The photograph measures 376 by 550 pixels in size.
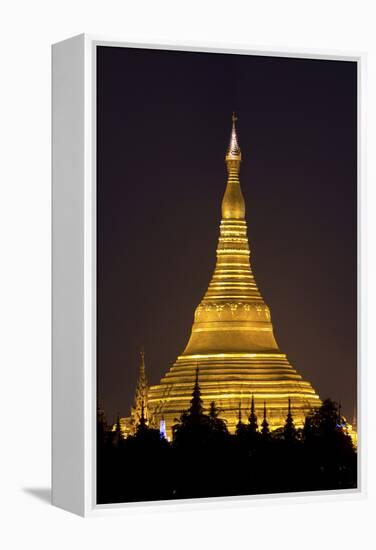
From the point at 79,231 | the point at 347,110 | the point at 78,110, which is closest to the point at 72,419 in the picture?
the point at 79,231

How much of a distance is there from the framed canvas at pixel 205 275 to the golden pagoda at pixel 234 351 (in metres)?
0.01

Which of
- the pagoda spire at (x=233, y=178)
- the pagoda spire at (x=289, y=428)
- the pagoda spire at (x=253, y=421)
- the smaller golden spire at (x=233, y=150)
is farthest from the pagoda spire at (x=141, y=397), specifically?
the smaller golden spire at (x=233, y=150)

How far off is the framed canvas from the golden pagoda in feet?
0.04

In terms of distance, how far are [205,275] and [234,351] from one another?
0.65 m

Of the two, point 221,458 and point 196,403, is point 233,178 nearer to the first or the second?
point 196,403

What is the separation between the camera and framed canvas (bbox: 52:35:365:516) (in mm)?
14211

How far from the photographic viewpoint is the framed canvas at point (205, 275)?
46.6 feet

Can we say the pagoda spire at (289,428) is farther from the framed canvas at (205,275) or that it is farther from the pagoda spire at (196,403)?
the pagoda spire at (196,403)

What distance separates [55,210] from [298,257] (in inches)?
75.7

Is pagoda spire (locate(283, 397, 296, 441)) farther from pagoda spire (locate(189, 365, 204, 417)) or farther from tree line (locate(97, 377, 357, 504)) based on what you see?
pagoda spire (locate(189, 365, 204, 417))

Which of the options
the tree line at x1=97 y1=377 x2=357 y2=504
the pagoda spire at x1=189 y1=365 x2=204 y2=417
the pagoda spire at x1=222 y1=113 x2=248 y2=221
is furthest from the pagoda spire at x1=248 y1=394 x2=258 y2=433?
the pagoda spire at x1=222 y1=113 x2=248 y2=221

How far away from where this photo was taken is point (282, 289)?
49.3 ft

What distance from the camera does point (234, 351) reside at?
49.2ft
